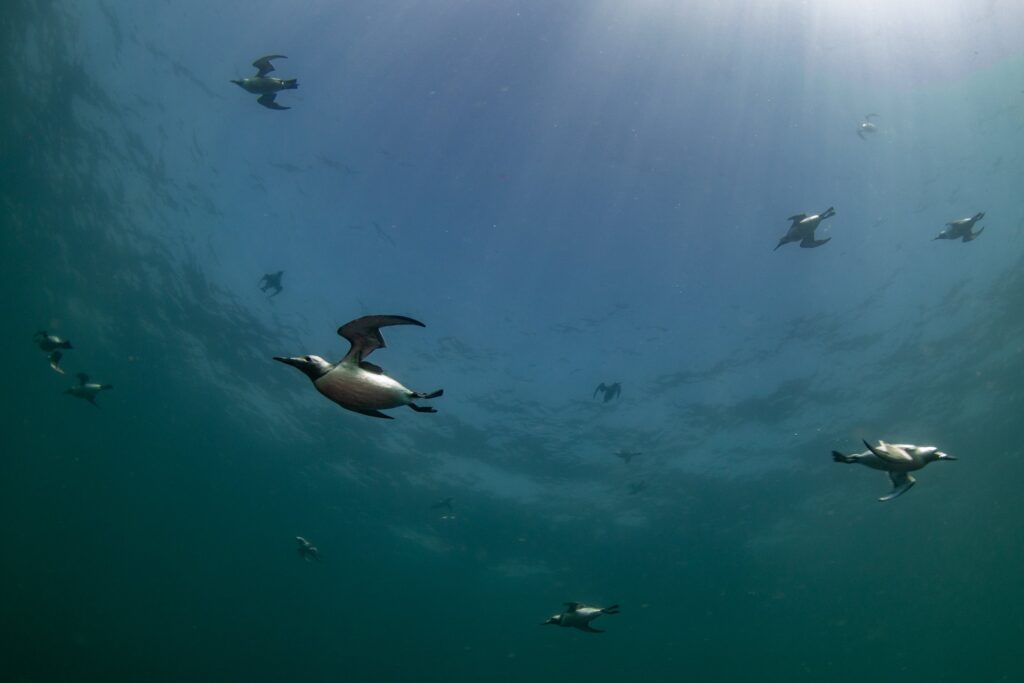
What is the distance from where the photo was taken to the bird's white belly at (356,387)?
5.71 ft

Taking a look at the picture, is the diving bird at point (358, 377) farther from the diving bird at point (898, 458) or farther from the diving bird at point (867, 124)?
the diving bird at point (867, 124)

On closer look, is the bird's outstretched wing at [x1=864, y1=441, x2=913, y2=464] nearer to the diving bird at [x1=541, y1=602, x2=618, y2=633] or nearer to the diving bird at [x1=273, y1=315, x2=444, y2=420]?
the diving bird at [x1=273, y1=315, x2=444, y2=420]

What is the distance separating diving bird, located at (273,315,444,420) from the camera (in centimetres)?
174

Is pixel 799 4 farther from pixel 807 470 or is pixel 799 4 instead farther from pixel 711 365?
pixel 807 470

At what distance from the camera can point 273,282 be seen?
17.6m

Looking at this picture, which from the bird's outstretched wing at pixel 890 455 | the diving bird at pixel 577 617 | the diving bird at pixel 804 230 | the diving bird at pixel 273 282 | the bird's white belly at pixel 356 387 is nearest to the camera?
the bird's white belly at pixel 356 387

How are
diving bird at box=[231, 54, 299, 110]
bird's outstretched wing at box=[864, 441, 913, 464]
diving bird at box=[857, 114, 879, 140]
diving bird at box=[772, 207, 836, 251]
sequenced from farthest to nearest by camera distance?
diving bird at box=[857, 114, 879, 140] < diving bird at box=[772, 207, 836, 251] < diving bird at box=[231, 54, 299, 110] < bird's outstretched wing at box=[864, 441, 913, 464]

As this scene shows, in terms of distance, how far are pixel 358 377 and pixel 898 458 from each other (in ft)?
10.5

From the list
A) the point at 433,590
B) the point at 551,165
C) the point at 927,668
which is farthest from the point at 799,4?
the point at 927,668

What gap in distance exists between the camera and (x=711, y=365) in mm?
20031

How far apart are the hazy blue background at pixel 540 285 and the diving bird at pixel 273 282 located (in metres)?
0.46

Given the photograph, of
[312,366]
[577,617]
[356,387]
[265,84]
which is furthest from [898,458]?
[265,84]

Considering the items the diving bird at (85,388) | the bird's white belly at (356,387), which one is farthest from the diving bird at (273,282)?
the bird's white belly at (356,387)

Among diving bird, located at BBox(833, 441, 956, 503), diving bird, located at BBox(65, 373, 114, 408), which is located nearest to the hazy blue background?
diving bird, located at BBox(65, 373, 114, 408)
